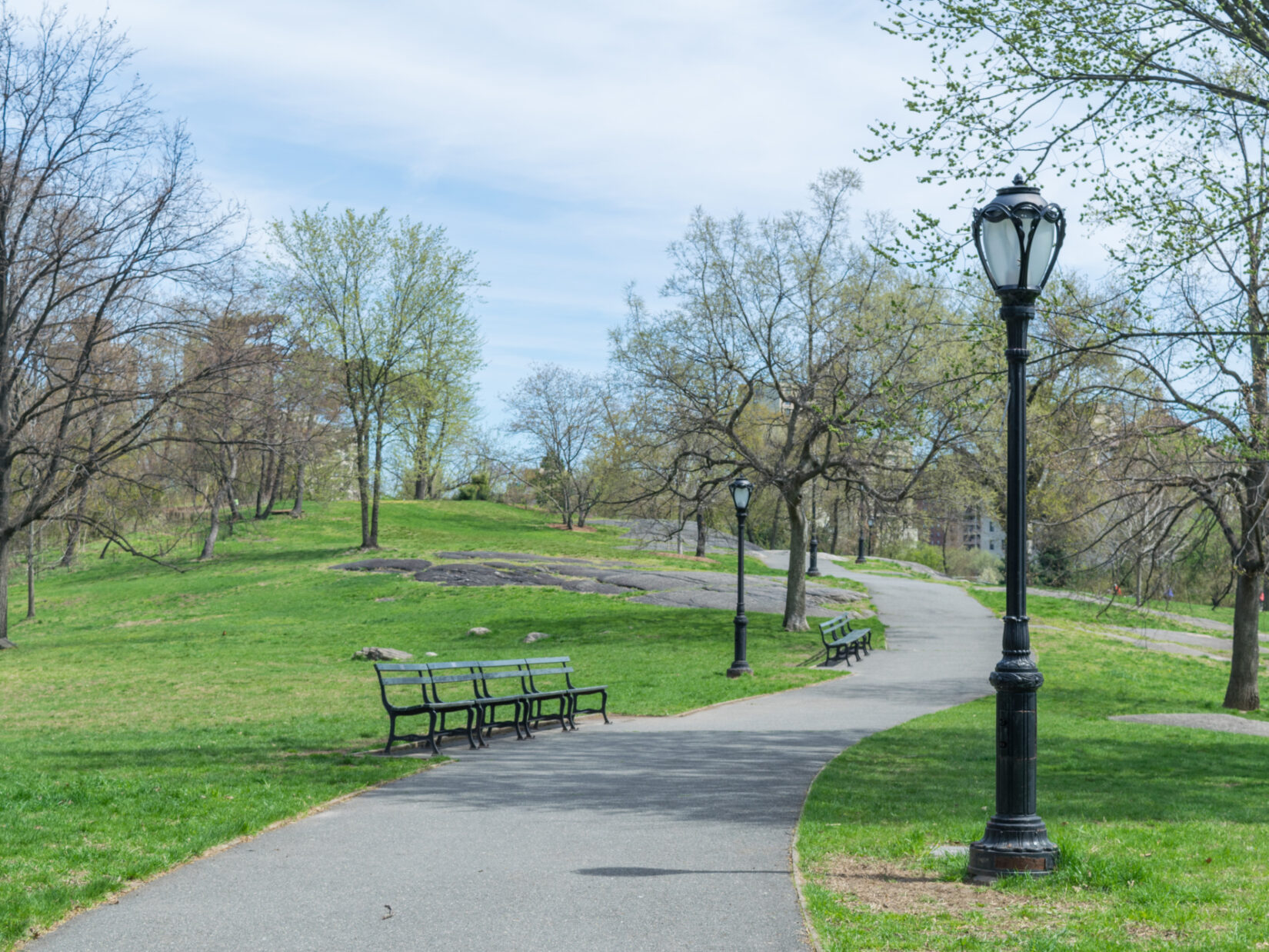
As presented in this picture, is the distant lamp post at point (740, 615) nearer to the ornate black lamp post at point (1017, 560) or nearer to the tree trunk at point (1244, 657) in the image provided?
the tree trunk at point (1244, 657)

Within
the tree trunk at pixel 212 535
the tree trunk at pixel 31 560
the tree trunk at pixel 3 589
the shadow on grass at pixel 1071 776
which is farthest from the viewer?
the tree trunk at pixel 212 535

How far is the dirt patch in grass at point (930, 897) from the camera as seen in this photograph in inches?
214

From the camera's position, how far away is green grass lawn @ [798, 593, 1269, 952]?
520 cm

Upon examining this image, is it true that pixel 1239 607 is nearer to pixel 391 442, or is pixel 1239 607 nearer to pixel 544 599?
pixel 544 599

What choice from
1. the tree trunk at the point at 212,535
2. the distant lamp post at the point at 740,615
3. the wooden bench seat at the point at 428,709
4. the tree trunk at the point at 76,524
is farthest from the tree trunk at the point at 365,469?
the wooden bench seat at the point at 428,709

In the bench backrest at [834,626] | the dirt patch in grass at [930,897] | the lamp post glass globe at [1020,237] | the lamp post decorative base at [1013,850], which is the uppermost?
the lamp post glass globe at [1020,237]

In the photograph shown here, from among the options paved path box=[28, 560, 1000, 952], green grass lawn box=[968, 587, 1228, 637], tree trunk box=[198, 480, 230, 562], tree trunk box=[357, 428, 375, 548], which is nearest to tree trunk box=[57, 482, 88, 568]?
tree trunk box=[198, 480, 230, 562]

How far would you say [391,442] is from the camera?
54.3m

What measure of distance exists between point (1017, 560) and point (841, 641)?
16.4 m

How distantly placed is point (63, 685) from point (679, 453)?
14.0 m

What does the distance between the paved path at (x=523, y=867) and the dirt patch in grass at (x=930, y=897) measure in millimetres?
382

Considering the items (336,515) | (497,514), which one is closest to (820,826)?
(336,515)

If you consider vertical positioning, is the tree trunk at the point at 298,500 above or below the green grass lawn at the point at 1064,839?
above

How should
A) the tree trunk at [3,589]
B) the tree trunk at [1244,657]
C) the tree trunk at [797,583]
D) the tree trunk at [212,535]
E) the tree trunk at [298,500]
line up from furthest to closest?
the tree trunk at [298,500] < the tree trunk at [212,535] < the tree trunk at [797,583] < the tree trunk at [3,589] < the tree trunk at [1244,657]
